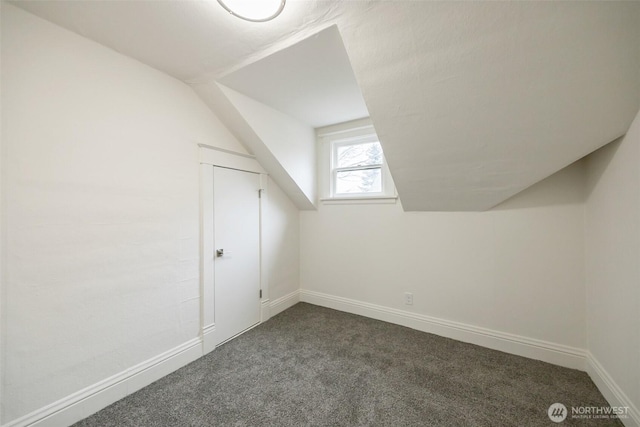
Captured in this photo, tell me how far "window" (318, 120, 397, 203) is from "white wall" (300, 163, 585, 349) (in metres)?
0.17

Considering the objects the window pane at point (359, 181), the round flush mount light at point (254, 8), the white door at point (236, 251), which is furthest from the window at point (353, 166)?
the round flush mount light at point (254, 8)

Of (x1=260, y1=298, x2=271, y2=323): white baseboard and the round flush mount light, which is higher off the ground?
the round flush mount light

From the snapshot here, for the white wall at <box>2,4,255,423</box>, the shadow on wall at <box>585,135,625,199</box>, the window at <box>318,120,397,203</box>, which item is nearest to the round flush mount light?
the white wall at <box>2,4,255,423</box>

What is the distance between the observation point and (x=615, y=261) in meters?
1.52

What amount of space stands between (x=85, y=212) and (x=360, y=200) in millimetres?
2412

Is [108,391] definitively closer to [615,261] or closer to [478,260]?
[478,260]

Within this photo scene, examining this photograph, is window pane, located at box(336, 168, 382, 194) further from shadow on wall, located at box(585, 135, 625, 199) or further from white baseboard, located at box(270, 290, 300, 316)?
shadow on wall, located at box(585, 135, 625, 199)

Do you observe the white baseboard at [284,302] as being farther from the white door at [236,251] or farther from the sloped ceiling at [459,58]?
the sloped ceiling at [459,58]

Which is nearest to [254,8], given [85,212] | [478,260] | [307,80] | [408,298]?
[307,80]

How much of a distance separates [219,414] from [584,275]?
289cm

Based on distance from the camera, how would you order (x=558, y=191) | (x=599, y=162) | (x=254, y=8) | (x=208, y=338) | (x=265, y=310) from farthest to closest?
(x=265, y=310), (x=208, y=338), (x=558, y=191), (x=599, y=162), (x=254, y=8)

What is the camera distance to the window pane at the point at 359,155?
9.52ft

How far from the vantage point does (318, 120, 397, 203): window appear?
284 centimetres

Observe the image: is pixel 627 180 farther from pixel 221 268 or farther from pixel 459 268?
pixel 221 268
